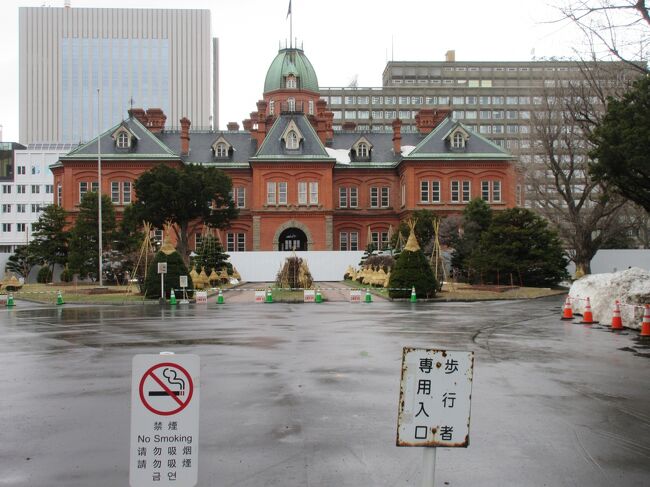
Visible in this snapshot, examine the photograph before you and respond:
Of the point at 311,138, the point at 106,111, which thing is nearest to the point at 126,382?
the point at 311,138

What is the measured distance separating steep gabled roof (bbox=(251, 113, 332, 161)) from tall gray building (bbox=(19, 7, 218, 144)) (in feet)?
268

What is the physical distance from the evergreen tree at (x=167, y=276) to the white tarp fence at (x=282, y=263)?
79.2ft

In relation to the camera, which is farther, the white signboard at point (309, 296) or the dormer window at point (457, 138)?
the dormer window at point (457, 138)

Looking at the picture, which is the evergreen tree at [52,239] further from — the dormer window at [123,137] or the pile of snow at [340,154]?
the pile of snow at [340,154]

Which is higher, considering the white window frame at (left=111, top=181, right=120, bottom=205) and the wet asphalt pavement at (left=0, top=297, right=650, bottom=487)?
the white window frame at (left=111, top=181, right=120, bottom=205)

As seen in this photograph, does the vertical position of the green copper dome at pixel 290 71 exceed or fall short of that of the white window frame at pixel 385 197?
it exceeds it

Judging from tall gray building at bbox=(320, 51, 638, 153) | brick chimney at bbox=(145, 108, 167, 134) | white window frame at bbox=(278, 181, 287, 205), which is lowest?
white window frame at bbox=(278, 181, 287, 205)

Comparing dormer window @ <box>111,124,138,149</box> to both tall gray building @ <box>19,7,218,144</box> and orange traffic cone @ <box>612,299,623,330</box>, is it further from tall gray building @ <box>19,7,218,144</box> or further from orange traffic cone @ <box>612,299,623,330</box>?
tall gray building @ <box>19,7,218,144</box>

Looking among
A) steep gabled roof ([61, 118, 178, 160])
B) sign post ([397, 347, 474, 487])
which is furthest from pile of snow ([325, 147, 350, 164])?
sign post ([397, 347, 474, 487])

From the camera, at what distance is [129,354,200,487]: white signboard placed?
4.09 meters

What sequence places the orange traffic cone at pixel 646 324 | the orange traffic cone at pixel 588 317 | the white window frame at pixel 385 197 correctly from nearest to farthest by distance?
the orange traffic cone at pixel 646 324 → the orange traffic cone at pixel 588 317 → the white window frame at pixel 385 197

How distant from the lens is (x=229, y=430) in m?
7.78

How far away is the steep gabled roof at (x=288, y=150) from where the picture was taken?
64.5 m

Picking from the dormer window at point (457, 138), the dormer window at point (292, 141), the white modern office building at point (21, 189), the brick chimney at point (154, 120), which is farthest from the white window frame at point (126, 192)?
the white modern office building at point (21, 189)
